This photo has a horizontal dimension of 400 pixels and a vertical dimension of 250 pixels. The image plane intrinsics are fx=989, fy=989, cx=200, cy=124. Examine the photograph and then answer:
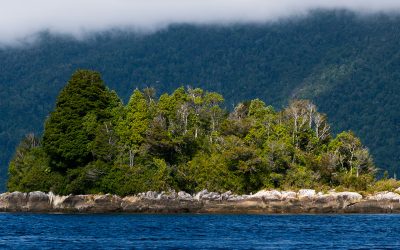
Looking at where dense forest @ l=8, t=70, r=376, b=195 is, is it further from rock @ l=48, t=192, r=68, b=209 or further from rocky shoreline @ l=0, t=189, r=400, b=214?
rocky shoreline @ l=0, t=189, r=400, b=214

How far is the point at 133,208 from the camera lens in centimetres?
13538

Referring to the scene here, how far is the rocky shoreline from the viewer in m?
134

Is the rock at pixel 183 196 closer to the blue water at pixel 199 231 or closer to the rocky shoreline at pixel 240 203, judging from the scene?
the rocky shoreline at pixel 240 203

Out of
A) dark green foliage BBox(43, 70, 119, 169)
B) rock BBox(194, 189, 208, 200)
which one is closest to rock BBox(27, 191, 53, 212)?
dark green foliage BBox(43, 70, 119, 169)

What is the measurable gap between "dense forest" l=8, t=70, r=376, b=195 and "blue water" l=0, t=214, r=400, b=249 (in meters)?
8.63

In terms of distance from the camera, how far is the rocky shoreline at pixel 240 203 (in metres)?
134

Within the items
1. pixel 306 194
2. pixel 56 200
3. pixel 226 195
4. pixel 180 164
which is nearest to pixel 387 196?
pixel 306 194

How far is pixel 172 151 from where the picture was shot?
463 feet

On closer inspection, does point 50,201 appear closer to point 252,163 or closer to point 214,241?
point 252,163

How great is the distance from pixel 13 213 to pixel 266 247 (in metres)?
67.2

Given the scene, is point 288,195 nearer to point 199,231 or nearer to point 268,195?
point 268,195

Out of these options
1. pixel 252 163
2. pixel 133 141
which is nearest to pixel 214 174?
pixel 252 163

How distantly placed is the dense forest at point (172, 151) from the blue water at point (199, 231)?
8632 millimetres

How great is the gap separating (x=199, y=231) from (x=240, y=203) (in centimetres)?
3445
